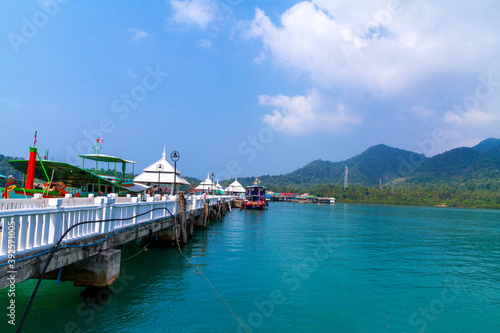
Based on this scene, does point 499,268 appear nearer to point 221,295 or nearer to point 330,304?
point 330,304

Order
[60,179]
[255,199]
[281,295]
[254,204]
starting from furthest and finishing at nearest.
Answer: [255,199] → [254,204] → [60,179] → [281,295]

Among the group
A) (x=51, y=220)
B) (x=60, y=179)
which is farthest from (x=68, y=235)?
(x=60, y=179)

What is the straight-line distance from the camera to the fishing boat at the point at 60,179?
46.9 feet

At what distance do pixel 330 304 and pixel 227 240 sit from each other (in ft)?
44.3

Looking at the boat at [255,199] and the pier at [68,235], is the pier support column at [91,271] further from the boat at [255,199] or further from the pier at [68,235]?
the boat at [255,199]

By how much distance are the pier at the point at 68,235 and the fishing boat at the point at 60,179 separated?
4211mm

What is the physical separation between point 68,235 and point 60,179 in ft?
54.6

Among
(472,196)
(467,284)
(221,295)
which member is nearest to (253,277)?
(221,295)

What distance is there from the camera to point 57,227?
268 inches

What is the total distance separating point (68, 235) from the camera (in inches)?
287

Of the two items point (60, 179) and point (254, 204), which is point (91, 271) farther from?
point (254, 204)

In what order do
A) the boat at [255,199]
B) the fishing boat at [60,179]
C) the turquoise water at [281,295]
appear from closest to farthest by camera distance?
the turquoise water at [281,295], the fishing boat at [60,179], the boat at [255,199]

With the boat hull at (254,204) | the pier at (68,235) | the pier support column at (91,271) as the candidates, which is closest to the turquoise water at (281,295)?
the pier support column at (91,271)

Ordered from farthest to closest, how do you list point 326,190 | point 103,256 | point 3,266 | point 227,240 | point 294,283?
point 326,190 → point 227,240 → point 294,283 → point 103,256 → point 3,266
